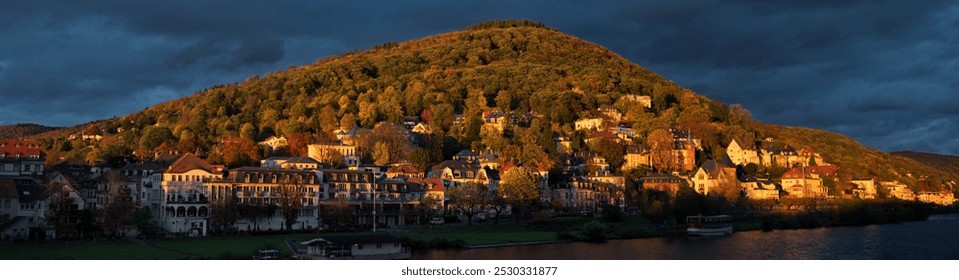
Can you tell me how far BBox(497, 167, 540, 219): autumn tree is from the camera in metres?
83.4

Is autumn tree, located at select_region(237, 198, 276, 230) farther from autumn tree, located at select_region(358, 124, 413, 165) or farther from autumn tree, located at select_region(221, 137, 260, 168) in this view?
autumn tree, located at select_region(358, 124, 413, 165)

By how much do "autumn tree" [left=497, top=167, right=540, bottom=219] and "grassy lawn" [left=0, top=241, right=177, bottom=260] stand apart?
34.9m

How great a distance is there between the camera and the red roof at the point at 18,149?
3723 inches

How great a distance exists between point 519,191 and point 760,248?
24.9m

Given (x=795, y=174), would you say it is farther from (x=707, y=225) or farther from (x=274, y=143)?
(x=274, y=143)

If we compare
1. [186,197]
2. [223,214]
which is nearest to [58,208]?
[186,197]

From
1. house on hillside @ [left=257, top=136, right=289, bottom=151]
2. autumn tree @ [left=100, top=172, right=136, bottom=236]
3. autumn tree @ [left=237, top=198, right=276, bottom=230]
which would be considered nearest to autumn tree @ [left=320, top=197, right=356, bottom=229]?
autumn tree @ [left=237, top=198, right=276, bottom=230]

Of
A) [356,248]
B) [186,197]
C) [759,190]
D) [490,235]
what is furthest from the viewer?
[759,190]

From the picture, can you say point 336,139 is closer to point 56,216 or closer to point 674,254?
point 56,216

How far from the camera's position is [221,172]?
76.9 metres

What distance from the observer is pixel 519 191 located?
83.5 m

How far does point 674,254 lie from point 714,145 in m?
69.8

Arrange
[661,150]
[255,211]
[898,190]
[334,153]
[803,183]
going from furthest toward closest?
[898,190] < [661,150] < [803,183] < [334,153] < [255,211]
